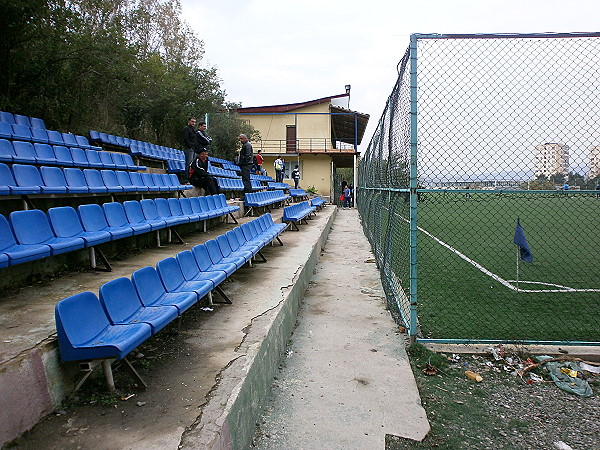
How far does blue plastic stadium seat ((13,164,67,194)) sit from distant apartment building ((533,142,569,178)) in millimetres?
4878

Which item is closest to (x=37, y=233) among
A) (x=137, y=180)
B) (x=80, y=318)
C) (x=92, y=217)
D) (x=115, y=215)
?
(x=92, y=217)

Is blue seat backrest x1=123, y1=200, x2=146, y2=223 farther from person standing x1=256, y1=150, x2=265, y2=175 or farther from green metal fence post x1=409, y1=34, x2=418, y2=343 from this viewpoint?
person standing x1=256, y1=150, x2=265, y2=175

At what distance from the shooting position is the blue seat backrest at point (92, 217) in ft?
14.4

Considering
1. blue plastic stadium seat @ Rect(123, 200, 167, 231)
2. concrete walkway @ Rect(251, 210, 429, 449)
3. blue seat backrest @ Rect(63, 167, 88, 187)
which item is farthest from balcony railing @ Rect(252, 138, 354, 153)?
concrete walkway @ Rect(251, 210, 429, 449)

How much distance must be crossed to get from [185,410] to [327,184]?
26.8 meters

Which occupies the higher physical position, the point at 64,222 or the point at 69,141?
the point at 69,141

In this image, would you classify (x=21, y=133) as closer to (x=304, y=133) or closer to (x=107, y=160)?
(x=107, y=160)

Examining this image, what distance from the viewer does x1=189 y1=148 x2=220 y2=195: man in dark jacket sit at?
30.4 ft

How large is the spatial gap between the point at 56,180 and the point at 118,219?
1.00 metres

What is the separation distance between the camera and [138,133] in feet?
63.2

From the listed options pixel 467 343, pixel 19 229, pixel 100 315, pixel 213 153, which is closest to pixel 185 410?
pixel 100 315

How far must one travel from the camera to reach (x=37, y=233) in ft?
12.3

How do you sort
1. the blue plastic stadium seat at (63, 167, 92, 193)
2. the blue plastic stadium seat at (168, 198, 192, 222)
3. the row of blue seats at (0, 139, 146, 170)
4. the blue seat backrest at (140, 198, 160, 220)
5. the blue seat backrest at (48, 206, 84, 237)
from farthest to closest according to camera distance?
the blue plastic stadium seat at (168, 198, 192, 222) < the row of blue seats at (0, 139, 146, 170) < the blue seat backrest at (140, 198, 160, 220) < the blue plastic stadium seat at (63, 167, 92, 193) < the blue seat backrest at (48, 206, 84, 237)

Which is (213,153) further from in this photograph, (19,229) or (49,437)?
(49,437)
